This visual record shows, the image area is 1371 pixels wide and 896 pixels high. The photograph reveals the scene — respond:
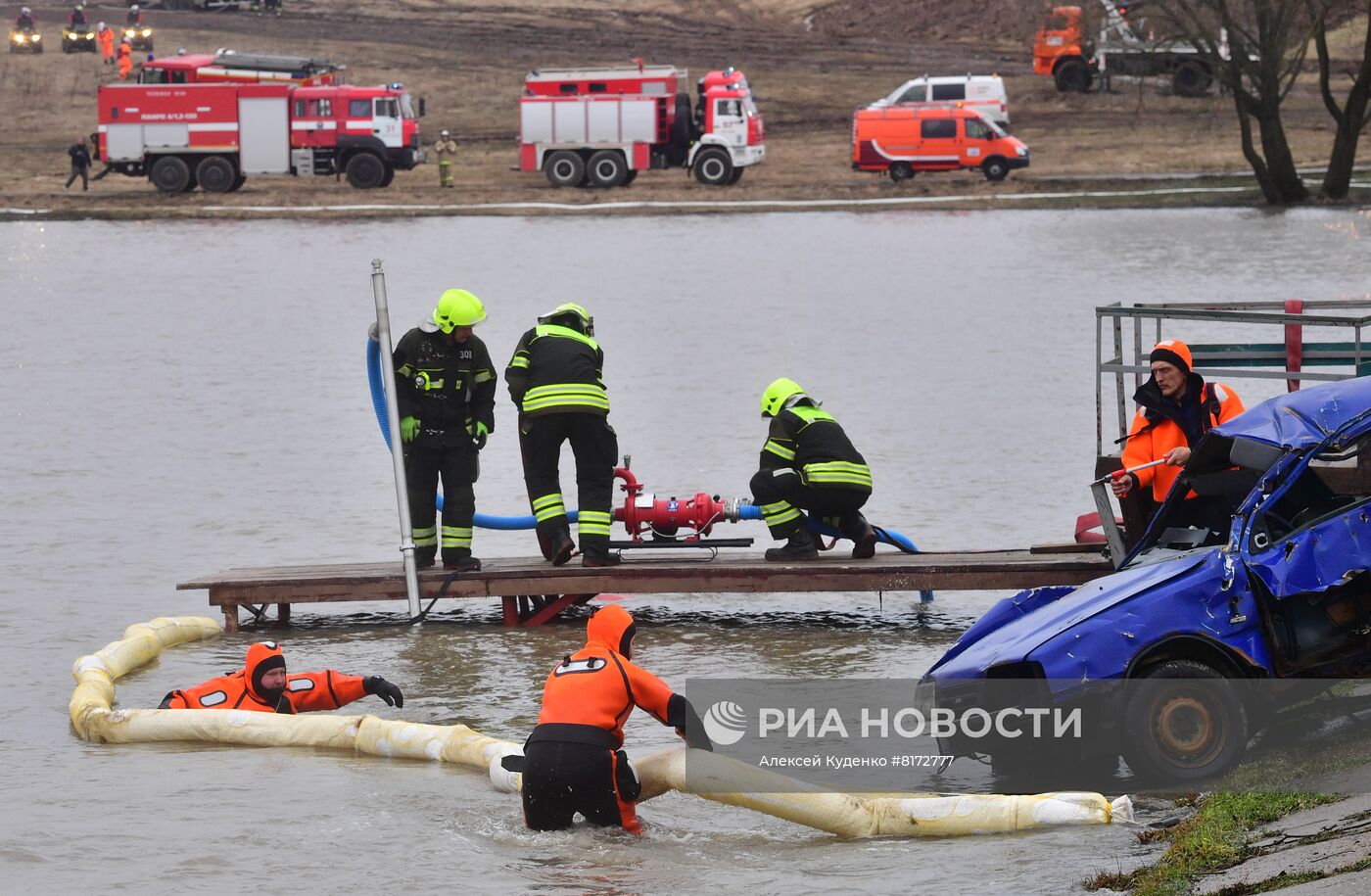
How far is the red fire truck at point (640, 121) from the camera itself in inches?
1992

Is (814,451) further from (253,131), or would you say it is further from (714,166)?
(253,131)

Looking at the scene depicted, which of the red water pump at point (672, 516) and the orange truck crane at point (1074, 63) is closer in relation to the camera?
the red water pump at point (672, 516)

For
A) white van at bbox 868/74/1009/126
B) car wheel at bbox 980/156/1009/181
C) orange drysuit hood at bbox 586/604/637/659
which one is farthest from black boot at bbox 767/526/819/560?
white van at bbox 868/74/1009/126

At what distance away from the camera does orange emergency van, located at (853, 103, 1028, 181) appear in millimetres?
50188

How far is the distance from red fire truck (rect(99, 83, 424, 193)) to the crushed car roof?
4313 centimetres

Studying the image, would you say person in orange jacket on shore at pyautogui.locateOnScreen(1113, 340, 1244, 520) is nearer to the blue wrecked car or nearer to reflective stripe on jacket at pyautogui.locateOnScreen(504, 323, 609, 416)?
the blue wrecked car

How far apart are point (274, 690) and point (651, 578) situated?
9.14 feet

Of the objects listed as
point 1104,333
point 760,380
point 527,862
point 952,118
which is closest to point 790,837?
point 527,862

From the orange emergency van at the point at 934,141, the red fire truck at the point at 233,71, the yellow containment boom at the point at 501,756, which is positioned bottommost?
the yellow containment boom at the point at 501,756

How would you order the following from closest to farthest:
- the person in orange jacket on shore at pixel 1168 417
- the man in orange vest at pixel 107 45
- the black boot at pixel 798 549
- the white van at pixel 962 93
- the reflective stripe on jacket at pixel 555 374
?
the person in orange jacket on shore at pixel 1168 417
the reflective stripe on jacket at pixel 555 374
the black boot at pixel 798 549
the white van at pixel 962 93
the man in orange vest at pixel 107 45

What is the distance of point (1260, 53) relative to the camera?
42062mm

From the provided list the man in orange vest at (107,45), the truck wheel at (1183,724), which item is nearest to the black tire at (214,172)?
the man in orange vest at (107,45)

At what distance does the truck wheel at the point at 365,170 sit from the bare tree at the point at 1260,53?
68.5ft

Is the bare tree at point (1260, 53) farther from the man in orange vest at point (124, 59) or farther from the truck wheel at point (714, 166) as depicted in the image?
the man in orange vest at point (124, 59)
